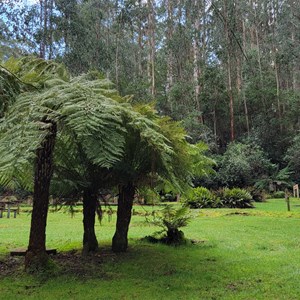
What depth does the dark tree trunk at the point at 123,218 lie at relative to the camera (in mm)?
6352

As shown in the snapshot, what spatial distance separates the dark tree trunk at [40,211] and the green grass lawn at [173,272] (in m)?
0.23

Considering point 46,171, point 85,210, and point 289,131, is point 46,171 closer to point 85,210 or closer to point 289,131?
point 85,210

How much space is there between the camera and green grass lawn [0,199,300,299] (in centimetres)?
418

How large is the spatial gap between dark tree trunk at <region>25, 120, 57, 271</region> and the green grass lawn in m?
0.23

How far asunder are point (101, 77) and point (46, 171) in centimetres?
174

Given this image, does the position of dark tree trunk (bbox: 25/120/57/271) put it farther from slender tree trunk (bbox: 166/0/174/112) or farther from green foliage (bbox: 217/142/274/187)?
slender tree trunk (bbox: 166/0/174/112)

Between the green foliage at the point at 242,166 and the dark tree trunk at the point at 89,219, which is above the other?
the green foliage at the point at 242,166

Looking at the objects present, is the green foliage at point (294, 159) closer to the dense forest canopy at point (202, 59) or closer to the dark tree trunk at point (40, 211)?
the dense forest canopy at point (202, 59)

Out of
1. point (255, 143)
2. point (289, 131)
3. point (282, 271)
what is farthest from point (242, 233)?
point (289, 131)

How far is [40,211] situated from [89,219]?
4.68ft

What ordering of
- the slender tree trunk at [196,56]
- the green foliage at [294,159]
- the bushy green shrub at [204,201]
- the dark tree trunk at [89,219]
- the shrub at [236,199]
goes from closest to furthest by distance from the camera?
the dark tree trunk at [89,219]
the bushy green shrub at [204,201]
the shrub at [236,199]
the green foliage at [294,159]
the slender tree trunk at [196,56]

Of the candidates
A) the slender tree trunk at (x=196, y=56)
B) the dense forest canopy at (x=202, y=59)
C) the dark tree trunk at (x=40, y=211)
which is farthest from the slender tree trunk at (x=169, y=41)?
the dark tree trunk at (x=40, y=211)

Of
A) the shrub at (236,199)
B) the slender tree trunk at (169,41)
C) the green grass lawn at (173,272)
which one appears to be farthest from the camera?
the slender tree trunk at (169,41)

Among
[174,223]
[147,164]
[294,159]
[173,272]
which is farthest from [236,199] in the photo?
[173,272]
